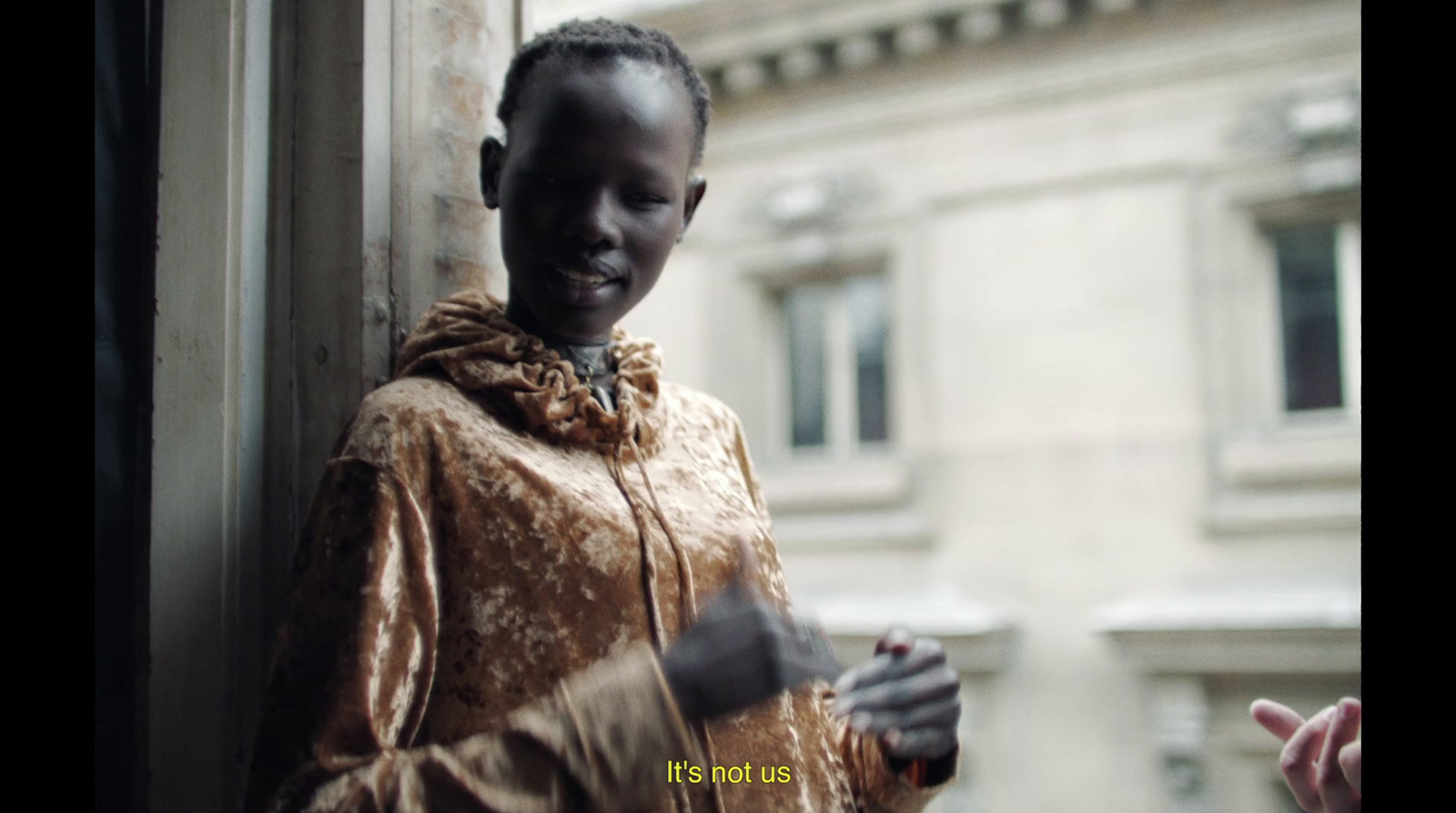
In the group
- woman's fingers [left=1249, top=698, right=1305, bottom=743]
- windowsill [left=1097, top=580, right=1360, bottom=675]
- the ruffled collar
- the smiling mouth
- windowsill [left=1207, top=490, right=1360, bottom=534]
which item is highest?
the smiling mouth

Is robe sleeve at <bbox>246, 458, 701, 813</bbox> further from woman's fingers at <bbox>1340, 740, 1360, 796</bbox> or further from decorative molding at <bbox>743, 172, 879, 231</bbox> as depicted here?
decorative molding at <bbox>743, 172, 879, 231</bbox>

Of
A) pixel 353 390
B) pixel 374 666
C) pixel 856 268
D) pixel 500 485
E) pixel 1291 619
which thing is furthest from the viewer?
pixel 856 268

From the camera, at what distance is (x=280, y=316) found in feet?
4.29

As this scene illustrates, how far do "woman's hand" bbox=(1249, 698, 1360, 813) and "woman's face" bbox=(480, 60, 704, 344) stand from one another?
775 millimetres

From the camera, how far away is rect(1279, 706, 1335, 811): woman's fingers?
4.16 feet

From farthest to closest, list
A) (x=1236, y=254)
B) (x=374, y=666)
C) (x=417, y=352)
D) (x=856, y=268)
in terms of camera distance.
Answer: (x=856, y=268), (x=1236, y=254), (x=417, y=352), (x=374, y=666)

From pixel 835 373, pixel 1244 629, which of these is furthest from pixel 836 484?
pixel 1244 629

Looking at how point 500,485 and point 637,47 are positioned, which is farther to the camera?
point 637,47

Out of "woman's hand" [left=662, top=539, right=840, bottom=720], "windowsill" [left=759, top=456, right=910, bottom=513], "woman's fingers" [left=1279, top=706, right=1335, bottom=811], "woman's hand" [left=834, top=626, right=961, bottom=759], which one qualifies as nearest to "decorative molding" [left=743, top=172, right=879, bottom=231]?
"windowsill" [left=759, top=456, right=910, bottom=513]

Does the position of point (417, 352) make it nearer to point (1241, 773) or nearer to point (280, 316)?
point (280, 316)

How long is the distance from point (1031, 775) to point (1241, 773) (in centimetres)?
87

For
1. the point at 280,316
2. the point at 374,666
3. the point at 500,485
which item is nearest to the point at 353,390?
the point at 280,316

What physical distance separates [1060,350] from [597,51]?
490 centimetres

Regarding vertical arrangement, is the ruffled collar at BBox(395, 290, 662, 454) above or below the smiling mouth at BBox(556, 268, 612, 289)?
below
